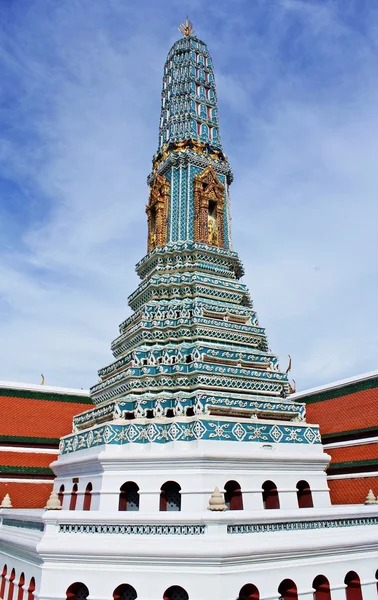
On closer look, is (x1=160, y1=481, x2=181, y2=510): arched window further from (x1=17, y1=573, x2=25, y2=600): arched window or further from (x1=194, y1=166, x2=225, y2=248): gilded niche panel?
(x1=194, y1=166, x2=225, y2=248): gilded niche panel

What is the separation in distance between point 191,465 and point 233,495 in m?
1.45

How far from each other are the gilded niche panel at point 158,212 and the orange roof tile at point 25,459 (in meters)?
9.02

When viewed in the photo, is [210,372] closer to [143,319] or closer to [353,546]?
[143,319]

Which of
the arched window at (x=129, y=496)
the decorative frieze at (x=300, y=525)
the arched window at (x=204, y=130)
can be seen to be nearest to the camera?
the decorative frieze at (x=300, y=525)

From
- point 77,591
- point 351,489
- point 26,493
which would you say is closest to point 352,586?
point 351,489

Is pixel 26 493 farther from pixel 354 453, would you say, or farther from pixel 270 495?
pixel 354 453

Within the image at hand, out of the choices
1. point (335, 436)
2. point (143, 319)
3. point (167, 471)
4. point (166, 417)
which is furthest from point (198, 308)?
point (335, 436)

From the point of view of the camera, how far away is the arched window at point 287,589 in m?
9.78

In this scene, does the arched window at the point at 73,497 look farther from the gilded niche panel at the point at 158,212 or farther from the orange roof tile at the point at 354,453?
the gilded niche panel at the point at 158,212

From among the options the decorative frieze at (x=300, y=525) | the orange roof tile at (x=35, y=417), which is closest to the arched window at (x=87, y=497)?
the decorative frieze at (x=300, y=525)

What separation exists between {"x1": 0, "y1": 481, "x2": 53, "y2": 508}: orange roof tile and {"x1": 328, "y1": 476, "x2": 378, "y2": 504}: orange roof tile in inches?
401

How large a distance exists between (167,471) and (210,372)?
121 inches

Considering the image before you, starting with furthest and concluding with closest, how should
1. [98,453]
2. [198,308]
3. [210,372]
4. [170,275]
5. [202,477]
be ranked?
[170,275] → [198,308] → [210,372] → [98,453] → [202,477]

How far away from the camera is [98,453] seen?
12547 millimetres
